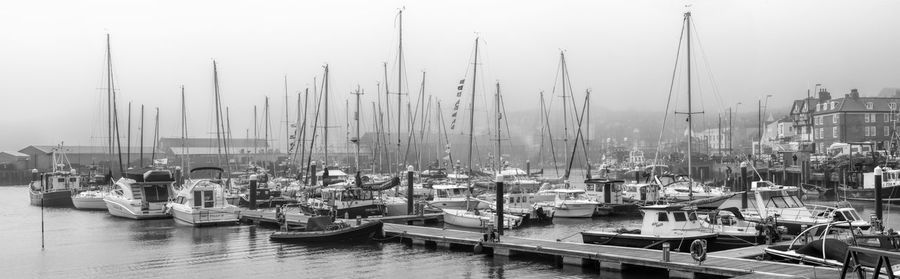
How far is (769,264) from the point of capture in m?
25.1

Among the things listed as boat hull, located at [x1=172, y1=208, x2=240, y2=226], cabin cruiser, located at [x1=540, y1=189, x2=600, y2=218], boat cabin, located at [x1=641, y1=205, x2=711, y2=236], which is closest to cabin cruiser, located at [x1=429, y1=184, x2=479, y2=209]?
cabin cruiser, located at [x1=540, y1=189, x2=600, y2=218]

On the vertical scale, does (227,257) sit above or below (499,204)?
below

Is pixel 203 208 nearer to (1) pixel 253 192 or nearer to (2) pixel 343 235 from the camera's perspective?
(1) pixel 253 192

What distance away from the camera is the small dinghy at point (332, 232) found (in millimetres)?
38906

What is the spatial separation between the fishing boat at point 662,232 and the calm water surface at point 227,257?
3136 millimetres

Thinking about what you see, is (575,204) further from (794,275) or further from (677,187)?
(794,275)

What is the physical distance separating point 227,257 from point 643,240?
60.9 feet

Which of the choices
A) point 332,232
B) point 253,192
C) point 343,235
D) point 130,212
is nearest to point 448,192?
point 253,192

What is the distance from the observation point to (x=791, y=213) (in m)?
42.5

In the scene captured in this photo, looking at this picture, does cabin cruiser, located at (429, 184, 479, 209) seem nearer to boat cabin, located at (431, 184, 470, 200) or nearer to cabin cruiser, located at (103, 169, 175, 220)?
boat cabin, located at (431, 184, 470, 200)

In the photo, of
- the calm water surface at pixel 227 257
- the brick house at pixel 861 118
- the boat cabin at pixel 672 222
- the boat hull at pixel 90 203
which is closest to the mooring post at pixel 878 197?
the calm water surface at pixel 227 257

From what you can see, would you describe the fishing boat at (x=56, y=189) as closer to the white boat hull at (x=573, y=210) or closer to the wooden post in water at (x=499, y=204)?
the white boat hull at (x=573, y=210)

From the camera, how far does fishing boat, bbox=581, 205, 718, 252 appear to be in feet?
103

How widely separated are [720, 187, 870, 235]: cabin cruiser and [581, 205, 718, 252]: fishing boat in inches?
241
